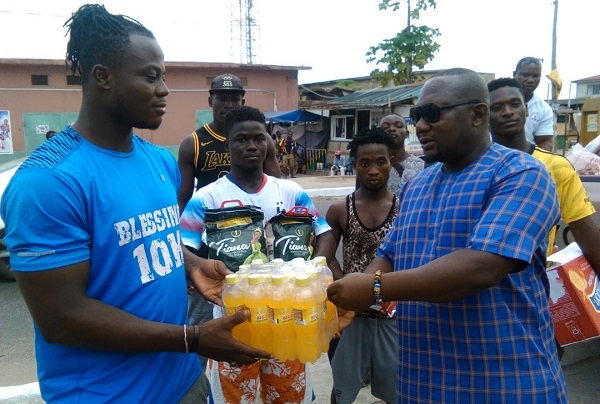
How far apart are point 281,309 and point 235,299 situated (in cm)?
22

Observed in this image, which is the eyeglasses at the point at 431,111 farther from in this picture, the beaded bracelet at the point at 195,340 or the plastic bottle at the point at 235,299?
the beaded bracelet at the point at 195,340

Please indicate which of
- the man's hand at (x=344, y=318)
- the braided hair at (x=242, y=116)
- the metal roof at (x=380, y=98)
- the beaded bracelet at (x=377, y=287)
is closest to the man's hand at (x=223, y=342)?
the beaded bracelet at (x=377, y=287)

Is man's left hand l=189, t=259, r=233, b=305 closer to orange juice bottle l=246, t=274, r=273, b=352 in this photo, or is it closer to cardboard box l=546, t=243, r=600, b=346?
orange juice bottle l=246, t=274, r=273, b=352

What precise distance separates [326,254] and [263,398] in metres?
0.89

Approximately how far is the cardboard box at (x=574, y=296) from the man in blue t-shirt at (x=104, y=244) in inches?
82.4

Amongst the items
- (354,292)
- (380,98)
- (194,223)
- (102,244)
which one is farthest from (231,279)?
(380,98)

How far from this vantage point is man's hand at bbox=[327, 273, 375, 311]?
6.20ft

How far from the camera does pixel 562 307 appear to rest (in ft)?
10.4

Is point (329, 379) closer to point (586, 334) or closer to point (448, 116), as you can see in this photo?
point (586, 334)

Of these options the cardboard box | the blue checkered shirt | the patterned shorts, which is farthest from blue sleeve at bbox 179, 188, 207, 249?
the cardboard box

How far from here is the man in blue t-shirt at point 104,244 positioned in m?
1.49

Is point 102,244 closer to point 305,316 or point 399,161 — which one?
point 305,316

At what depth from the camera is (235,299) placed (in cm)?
215

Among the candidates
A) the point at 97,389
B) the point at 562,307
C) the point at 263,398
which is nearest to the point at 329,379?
the point at 263,398
